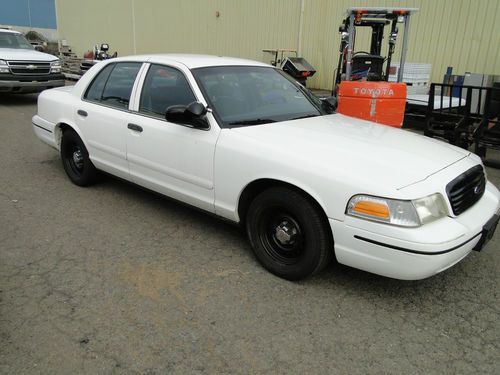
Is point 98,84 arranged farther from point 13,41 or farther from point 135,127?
point 13,41

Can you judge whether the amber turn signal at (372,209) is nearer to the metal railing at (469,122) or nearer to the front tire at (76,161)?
the front tire at (76,161)

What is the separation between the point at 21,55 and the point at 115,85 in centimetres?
820

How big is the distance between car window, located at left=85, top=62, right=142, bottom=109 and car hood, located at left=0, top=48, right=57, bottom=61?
7.40m

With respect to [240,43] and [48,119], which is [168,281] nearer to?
[48,119]

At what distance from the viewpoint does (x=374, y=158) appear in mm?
3109

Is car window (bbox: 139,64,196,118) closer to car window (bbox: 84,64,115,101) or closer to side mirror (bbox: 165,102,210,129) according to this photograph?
side mirror (bbox: 165,102,210,129)

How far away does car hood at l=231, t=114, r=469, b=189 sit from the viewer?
2.97 metres

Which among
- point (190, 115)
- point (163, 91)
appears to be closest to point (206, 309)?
point (190, 115)

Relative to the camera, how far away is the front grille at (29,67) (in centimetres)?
1091

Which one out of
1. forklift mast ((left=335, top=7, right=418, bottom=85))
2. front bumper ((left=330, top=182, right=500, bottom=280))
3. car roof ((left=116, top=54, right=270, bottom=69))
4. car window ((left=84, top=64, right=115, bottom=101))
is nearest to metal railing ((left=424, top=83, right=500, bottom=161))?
forklift mast ((left=335, top=7, right=418, bottom=85))

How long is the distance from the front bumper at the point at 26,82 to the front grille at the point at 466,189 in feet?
35.4

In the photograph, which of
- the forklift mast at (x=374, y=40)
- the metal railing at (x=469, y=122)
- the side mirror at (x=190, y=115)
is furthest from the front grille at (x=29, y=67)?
the metal railing at (x=469, y=122)

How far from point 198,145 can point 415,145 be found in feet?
5.70

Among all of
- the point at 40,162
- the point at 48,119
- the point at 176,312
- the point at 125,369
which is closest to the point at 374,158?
the point at 176,312
